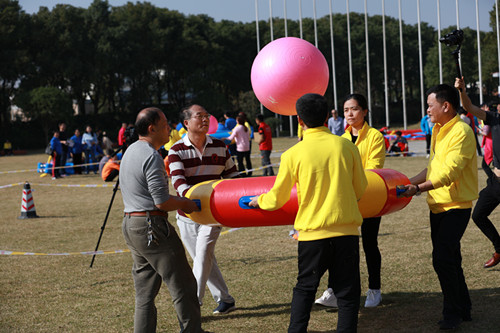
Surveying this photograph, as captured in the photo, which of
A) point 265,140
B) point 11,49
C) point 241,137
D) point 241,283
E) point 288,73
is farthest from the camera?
point 11,49

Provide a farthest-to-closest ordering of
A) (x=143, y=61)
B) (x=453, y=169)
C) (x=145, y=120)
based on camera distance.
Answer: (x=143, y=61) → (x=453, y=169) → (x=145, y=120)

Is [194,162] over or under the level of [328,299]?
over

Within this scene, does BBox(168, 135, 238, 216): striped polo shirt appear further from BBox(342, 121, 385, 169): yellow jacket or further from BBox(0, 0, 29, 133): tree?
BBox(0, 0, 29, 133): tree

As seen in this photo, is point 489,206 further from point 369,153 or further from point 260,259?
point 260,259

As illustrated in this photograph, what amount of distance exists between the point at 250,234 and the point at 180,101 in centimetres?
4874

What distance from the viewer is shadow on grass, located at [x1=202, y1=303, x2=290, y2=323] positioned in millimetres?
5697

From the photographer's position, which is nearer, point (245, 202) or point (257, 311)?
point (245, 202)

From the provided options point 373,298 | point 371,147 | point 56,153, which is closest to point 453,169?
point 371,147

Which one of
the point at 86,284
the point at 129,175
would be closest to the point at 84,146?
the point at 86,284

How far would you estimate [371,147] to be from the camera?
222 inches

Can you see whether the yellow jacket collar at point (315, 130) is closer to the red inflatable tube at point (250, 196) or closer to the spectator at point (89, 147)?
the red inflatable tube at point (250, 196)

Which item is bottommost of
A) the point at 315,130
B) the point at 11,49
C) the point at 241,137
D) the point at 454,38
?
the point at 241,137

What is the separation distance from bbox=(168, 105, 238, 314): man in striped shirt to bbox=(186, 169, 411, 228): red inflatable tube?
47cm

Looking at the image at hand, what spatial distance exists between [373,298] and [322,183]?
83.3 inches
